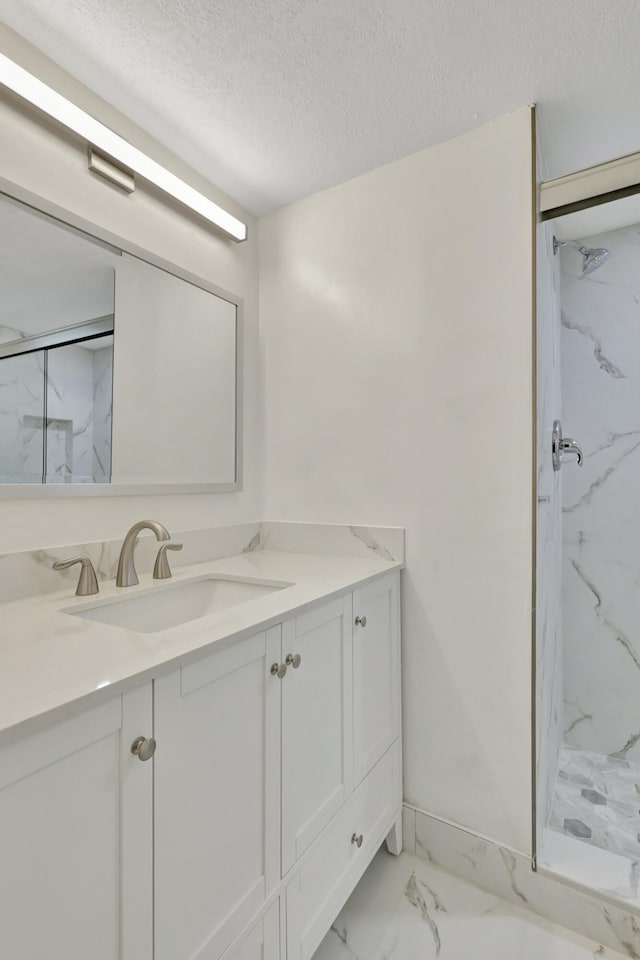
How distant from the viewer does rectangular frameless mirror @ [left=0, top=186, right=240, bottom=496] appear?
1.10m

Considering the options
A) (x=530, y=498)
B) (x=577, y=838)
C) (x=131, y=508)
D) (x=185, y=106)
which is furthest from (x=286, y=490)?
(x=577, y=838)

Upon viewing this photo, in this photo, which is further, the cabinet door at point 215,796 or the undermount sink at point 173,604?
the undermount sink at point 173,604

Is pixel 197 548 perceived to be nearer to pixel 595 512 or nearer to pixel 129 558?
pixel 129 558

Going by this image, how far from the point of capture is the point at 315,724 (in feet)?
3.50

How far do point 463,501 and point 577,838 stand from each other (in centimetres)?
106

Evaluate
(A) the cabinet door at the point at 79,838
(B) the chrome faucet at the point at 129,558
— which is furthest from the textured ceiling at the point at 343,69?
(A) the cabinet door at the point at 79,838

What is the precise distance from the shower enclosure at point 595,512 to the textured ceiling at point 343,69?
0.47 m

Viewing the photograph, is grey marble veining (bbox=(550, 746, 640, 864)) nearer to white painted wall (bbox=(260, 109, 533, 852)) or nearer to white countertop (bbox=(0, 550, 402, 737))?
white painted wall (bbox=(260, 109, 533, 852))

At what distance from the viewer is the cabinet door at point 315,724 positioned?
0.98m

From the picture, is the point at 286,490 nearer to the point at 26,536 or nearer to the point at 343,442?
the point at 343,442

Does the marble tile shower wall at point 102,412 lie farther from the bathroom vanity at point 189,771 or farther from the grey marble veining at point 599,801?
the grey marble veining at point 599,801

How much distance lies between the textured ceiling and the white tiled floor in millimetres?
2178

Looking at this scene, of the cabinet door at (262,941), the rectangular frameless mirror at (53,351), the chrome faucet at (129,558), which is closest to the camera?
the cabinet door at (262,941)

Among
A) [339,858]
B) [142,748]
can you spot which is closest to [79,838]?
[142,748]
